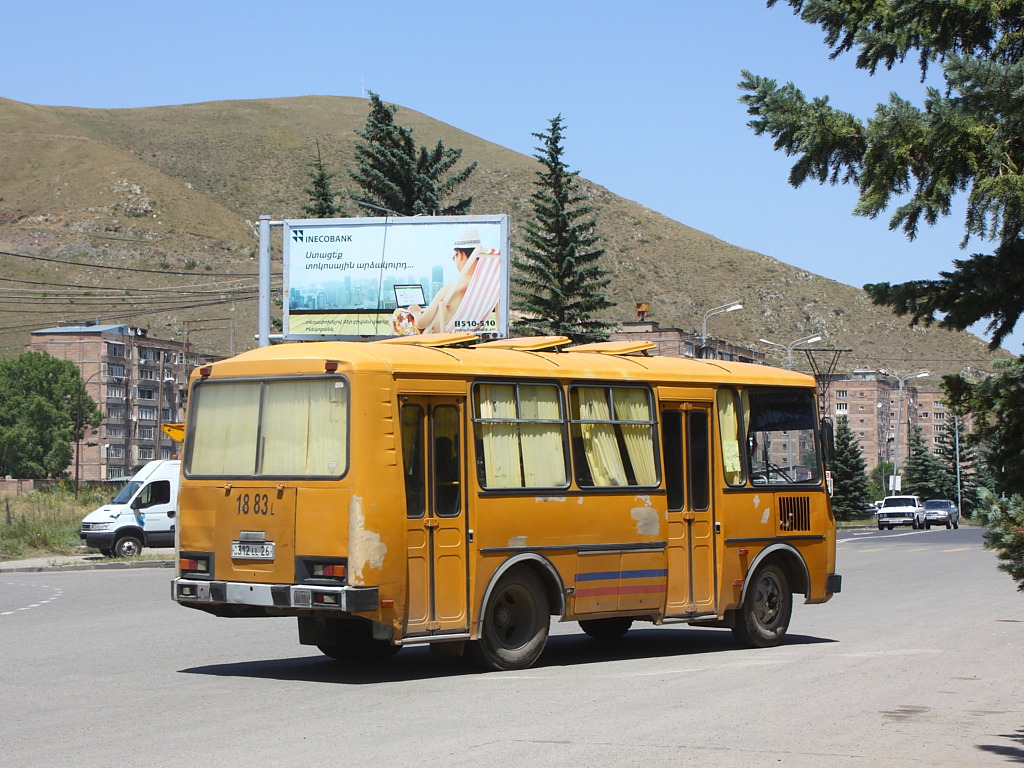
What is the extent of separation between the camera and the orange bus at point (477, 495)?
11.4 metres

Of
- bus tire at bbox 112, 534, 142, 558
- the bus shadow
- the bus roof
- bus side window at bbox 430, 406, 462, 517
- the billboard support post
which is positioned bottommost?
the bus shadow

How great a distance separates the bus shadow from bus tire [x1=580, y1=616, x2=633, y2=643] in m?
0.09

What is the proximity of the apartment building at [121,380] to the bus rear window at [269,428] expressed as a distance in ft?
416

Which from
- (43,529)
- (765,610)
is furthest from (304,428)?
(43,529)

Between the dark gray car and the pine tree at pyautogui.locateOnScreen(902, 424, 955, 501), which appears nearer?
the dark gray car

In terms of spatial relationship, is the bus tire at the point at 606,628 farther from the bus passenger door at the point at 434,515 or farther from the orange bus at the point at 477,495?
the bus passenger door at the point at 434,515

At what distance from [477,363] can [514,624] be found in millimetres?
2364

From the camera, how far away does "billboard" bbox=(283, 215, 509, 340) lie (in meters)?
33.9

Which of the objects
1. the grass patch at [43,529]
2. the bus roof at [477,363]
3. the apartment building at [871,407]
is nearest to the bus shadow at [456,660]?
the bus roof at [477,363]

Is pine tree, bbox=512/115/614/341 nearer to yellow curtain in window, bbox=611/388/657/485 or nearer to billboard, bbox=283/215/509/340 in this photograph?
billboard, bbox=283/215/509/340

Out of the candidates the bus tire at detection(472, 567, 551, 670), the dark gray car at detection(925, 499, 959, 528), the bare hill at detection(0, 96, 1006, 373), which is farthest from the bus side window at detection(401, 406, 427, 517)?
the bare hill at detection(0, 96, 1006, 373)

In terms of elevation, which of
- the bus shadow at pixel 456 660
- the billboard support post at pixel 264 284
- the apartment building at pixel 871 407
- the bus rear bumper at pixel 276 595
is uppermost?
the apartment building at pixel 871 407

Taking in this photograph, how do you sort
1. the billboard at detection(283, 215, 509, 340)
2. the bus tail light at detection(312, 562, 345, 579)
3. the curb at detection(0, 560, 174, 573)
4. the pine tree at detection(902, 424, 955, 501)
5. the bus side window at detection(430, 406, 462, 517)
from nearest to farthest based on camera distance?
1. the bus tail light at detection(312, 562, 345, 579)
2. the bus side window at detection(430, 406, 462, 517)
3. the curb at detection(0, 560, 174, 573)
4. the billboard at detection(283, 215, 509, 340)
5. the pine tree at detection(902, 424, 955, 501)

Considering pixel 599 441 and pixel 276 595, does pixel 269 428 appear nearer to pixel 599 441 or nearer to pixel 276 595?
pixel 276 595
